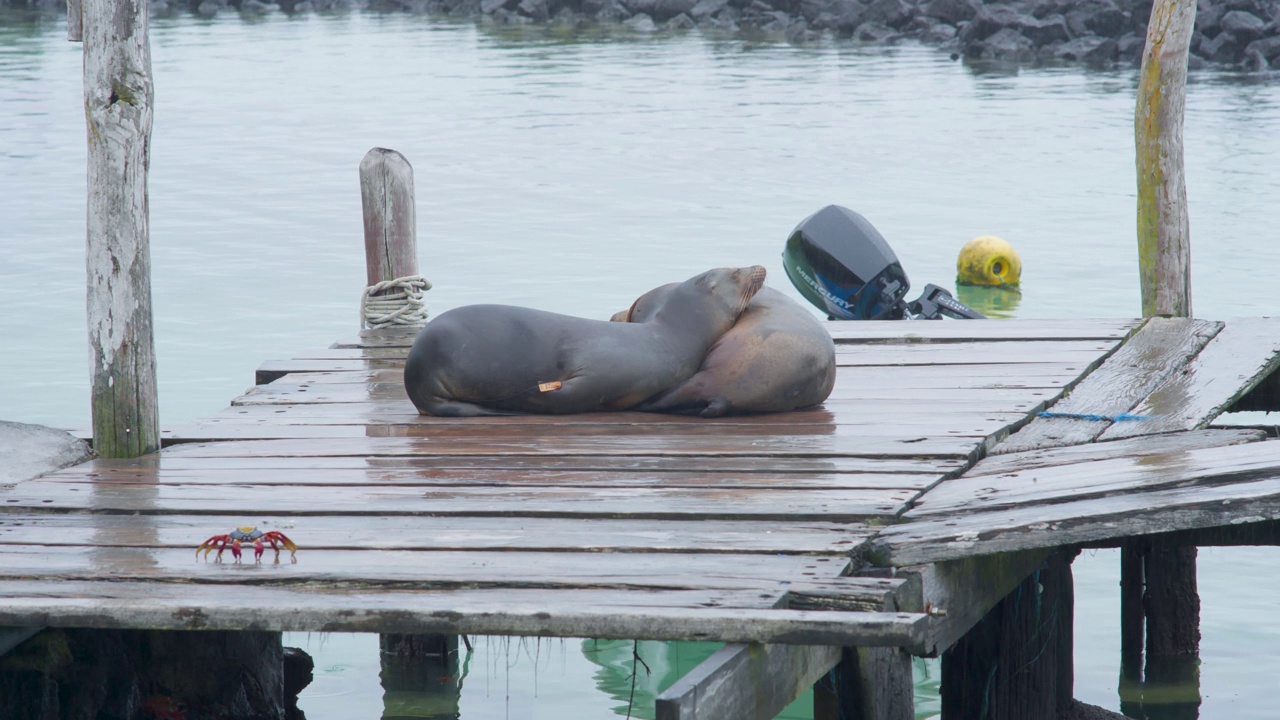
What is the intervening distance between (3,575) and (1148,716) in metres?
5.25

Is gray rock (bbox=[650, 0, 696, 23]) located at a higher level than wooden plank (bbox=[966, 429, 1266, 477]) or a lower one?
higher

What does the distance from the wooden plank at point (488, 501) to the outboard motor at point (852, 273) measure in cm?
463

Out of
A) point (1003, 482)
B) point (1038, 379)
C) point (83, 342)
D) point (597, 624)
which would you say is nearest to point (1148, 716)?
point (1038, 379)

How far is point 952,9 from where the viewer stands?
4216 centimetres

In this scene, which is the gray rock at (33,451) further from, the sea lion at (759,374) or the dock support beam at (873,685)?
the dock support beam at (873,685)

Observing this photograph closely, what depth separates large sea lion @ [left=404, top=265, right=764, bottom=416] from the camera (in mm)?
6078

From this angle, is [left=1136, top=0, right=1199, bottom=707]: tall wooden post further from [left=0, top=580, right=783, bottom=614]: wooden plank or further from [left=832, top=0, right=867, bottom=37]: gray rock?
[left=832, top=0, right=867, bottom=37]: gray rock

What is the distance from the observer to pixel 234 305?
16.4 m

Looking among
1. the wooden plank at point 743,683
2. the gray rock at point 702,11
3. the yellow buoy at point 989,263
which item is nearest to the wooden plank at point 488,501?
the wooden plank at point 743,683

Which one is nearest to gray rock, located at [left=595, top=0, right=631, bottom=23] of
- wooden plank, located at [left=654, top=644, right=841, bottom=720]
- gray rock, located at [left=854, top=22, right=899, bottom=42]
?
gray rock, located at [left=854, top=22, right=899, bottom=42]

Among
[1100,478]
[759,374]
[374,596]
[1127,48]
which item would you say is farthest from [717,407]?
[1127,48]

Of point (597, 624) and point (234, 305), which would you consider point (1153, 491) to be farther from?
point (234, 305)

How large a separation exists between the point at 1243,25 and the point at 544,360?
109 ft

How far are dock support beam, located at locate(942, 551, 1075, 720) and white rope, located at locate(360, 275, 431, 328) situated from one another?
3.69 m
